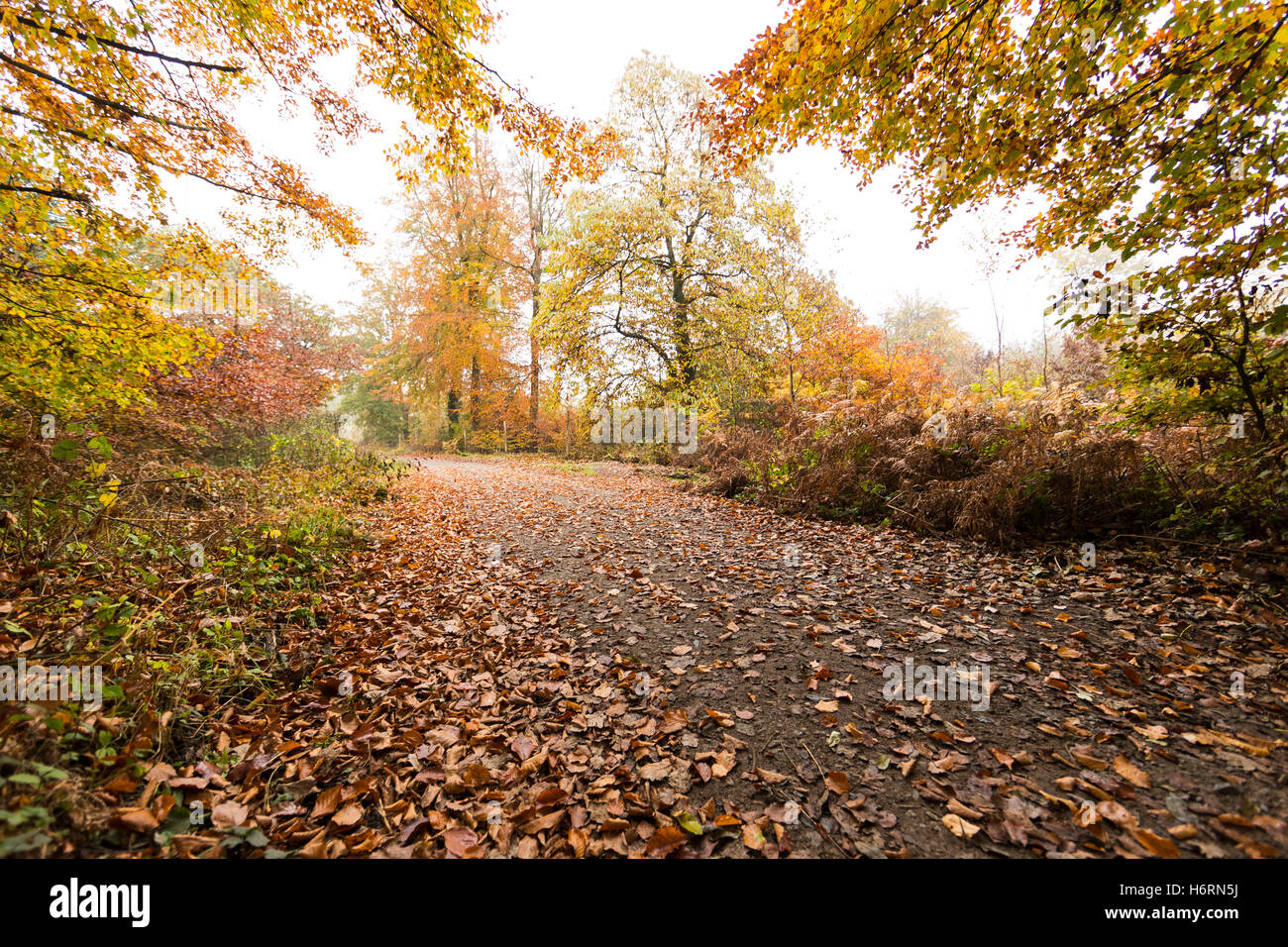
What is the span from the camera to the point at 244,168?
668 cm

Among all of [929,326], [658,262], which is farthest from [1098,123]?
[929,326]

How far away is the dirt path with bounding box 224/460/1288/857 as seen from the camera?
6.39 feet

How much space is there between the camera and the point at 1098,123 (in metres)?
4.08

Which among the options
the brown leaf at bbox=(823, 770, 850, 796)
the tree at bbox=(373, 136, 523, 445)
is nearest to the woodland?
the brown leaf at bbox=(823, 770, 850, 796)

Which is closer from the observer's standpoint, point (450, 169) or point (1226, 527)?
point (1226, 527)

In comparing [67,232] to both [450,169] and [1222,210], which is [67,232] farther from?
[1222,210]

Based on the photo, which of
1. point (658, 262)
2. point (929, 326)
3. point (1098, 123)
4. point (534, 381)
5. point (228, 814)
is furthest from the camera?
point (929, 326)

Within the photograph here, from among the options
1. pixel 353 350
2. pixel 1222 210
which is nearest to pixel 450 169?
pixel 1222 210

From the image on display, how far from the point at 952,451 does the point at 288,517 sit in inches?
337
